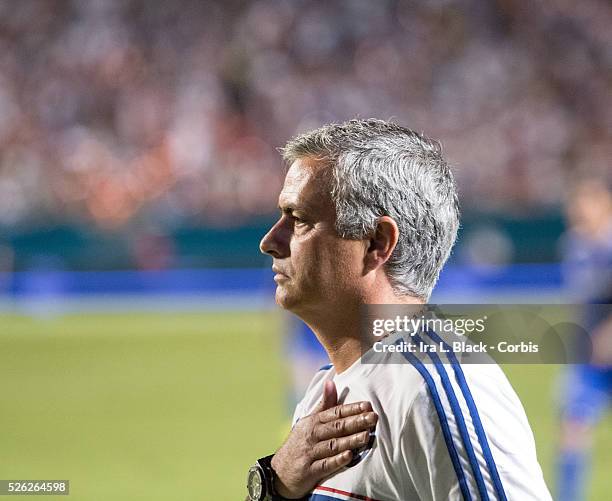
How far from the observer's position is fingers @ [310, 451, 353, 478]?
229 centimetres

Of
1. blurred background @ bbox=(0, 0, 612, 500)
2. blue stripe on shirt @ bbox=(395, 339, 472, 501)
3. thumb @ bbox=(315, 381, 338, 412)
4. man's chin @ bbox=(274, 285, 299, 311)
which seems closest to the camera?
blue stripe on shirt @ bbox=(395, 339, 472, 501)

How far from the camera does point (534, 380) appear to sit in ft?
39.7

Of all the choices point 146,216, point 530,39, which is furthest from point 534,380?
point 530,39

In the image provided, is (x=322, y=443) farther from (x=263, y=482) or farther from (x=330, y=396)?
(x=263, y=482)

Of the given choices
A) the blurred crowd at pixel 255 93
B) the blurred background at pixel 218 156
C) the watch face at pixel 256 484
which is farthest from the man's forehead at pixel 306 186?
the blurred crowd at pixel 255 93

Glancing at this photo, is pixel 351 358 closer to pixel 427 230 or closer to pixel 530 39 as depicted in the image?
pixel 427 230

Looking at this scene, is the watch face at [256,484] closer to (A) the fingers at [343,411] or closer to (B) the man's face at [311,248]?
(A) the fingers at [343,411]

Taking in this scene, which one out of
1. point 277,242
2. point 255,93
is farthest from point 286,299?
point 255,93

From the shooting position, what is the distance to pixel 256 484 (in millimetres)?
2600

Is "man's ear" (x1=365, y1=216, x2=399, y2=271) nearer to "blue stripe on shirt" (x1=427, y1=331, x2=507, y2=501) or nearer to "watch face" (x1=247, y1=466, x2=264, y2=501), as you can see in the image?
"blue stripe on shirt" (x1=427, y1=331, x2=507, y2=501)

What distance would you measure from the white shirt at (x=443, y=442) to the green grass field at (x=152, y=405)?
435cm

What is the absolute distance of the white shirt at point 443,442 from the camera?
6.99ft

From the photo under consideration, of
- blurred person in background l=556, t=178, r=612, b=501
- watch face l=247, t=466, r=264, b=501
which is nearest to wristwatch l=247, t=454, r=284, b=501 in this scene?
watch face l=247, t=466, r=264, b=501

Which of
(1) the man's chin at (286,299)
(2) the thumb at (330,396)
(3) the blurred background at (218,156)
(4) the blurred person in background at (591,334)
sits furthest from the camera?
(3) the blurred background at (218,156)
